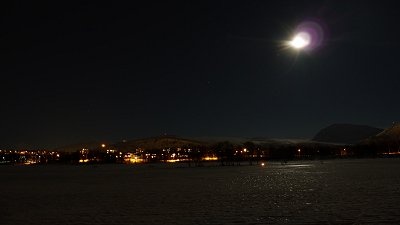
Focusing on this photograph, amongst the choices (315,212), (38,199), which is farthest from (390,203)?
(38,199)

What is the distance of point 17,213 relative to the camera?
102ft

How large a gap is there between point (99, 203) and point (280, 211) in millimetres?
13314

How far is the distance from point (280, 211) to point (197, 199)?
9677 mm

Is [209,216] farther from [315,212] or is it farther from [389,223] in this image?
[389,223]

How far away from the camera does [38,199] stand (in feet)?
135

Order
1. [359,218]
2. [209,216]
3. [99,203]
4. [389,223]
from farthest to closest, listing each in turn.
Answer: [99,203]
[209,216]
[359,218]
[389,223]

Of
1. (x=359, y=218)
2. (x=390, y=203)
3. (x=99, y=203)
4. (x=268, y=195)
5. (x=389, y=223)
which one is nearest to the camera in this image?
(x=389, y=223)

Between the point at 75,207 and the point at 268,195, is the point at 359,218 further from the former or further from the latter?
the point at 75,207

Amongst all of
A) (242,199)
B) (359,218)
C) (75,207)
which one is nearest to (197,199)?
(242,199)

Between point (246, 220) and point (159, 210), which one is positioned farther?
point (159, 210)

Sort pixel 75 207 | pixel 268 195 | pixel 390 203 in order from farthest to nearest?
1. pixel 268 195
2. pixel 75 207
3. pixel 390 203

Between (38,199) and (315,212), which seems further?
(38,199)

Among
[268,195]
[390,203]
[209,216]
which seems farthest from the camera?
[268,195]

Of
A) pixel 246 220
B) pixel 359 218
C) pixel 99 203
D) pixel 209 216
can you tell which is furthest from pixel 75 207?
pixel 359 218
